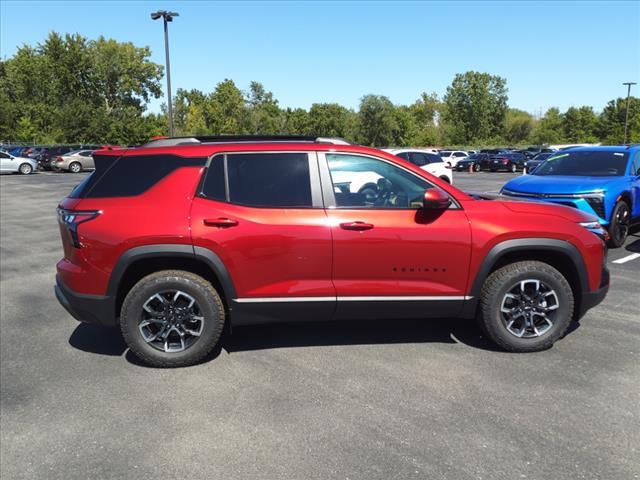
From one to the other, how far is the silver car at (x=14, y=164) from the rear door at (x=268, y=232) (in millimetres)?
30982

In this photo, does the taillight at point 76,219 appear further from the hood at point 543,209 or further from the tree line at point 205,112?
the tree line at point 205,112

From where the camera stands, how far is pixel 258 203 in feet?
13.0

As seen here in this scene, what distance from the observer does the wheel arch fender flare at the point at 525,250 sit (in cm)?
402

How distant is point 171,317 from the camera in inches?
158

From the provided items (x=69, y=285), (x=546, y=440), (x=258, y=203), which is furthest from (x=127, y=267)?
(x=546, y=440)

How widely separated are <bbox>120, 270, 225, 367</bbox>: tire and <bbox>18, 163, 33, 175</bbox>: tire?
31.3 meters

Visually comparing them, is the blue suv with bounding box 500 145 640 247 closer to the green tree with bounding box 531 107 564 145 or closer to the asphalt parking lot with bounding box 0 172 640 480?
the asphalt parking lot with bounding box 0 172 640 480

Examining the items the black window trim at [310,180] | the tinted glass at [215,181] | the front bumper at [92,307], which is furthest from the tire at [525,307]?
the front bumper at [92,307]

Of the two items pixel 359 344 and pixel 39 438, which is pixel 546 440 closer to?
pixel 359 344

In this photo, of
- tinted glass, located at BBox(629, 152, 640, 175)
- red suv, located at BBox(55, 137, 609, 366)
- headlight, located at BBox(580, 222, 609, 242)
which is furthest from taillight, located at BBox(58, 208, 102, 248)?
tinted glass, located at BBox(629, 152, 640, 175)

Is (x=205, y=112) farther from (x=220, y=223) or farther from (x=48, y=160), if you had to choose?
(x=220, y=223)

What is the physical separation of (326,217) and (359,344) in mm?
1231

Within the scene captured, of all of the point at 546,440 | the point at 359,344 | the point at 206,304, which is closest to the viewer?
the point at 546,440

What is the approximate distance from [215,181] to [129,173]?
0.68 m
